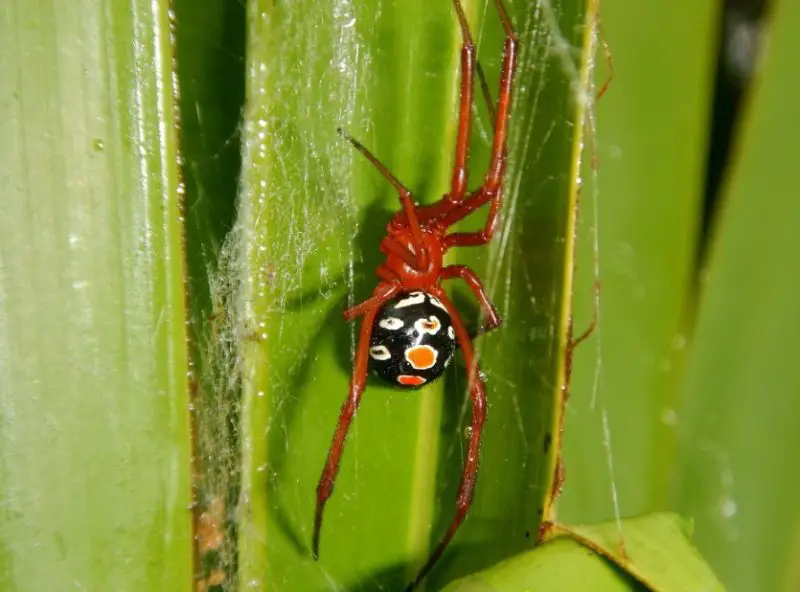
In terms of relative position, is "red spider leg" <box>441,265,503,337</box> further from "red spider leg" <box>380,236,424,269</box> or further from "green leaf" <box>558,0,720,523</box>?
"green leaf" <box>558,0,720,523</box>

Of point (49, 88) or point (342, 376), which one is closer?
point (49, 88)

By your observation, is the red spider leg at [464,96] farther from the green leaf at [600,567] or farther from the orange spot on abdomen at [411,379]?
the green leaf at [600,567]

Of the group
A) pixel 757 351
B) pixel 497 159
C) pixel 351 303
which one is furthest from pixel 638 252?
pixel 351 303

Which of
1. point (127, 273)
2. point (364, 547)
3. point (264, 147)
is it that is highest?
point (264, 147)

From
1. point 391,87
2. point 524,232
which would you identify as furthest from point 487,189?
point 391,87

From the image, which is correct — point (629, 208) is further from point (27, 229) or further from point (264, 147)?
point (27, 229)

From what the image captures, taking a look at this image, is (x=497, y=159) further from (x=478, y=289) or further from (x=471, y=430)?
(x=471, y=430)
